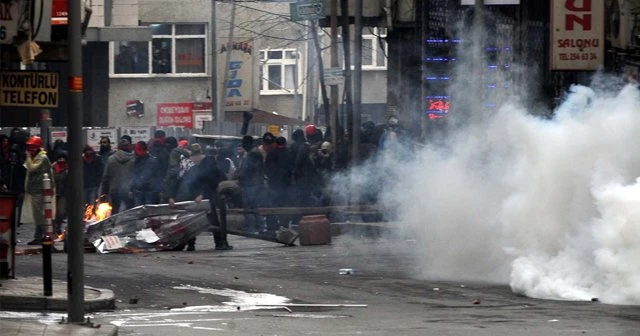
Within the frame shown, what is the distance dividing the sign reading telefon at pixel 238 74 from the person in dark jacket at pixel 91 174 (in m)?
19.2

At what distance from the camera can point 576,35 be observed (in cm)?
2406

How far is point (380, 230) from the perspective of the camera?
931 inches

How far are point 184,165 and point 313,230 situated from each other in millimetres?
3226

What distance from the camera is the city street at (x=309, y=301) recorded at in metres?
12.6

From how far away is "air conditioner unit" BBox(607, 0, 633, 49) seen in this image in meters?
23.6

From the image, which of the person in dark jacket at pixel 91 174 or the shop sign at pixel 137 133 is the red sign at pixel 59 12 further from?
the shop sign at pixel 137 133

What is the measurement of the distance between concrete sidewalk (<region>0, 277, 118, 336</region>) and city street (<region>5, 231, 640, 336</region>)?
0.25 meters

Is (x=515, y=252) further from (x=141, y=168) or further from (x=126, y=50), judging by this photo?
(x=126, y=50)

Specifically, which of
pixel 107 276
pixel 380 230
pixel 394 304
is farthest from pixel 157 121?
pixel 394 304

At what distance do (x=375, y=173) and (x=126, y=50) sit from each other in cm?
3099

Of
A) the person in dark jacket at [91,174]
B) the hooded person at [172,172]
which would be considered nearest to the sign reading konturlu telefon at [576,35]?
the hooded person at [172,172]

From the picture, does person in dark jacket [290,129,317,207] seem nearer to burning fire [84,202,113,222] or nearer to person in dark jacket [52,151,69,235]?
burning fire [84,202,113,222]

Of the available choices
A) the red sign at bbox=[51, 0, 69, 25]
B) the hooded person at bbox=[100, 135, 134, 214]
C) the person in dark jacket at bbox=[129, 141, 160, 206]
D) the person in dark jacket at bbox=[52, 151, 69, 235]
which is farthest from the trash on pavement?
the red sign at bbox=[51, 0, 69, 25]

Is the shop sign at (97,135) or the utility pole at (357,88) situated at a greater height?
the utility pole at (357,88)
